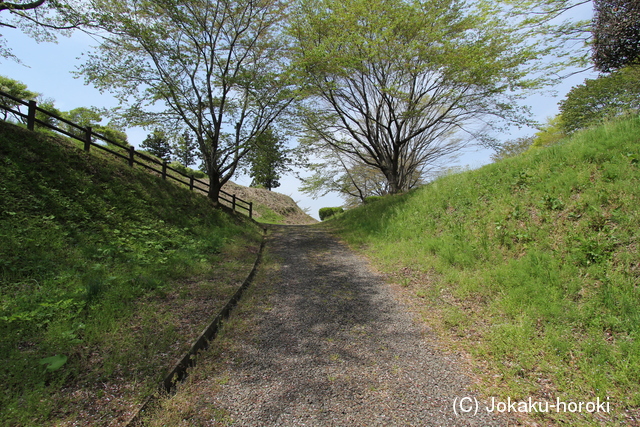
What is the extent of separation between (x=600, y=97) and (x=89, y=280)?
21.8 m

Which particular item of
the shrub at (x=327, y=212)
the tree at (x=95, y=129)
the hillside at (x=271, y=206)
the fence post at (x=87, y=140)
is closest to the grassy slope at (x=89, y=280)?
the fence post at (x=87, y=140)

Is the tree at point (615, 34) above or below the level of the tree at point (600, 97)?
below

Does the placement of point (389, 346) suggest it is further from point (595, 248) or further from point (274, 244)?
point (274, 244)

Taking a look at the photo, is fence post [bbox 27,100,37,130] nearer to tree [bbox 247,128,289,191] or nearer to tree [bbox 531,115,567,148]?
tree [bbox 247,128,289,191]

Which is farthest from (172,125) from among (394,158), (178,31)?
(394,158)

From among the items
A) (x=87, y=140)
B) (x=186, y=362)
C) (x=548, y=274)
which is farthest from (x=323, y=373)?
(x=87, y=140)

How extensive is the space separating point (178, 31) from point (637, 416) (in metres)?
15.6

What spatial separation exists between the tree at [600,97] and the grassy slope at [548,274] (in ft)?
25.0

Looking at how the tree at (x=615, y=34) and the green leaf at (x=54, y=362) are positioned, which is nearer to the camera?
the green leaf at (x=54, y=362)

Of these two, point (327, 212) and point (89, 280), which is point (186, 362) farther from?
point (327, 212)

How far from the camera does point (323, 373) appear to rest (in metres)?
2.93

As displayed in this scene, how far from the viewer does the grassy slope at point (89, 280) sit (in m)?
2.47

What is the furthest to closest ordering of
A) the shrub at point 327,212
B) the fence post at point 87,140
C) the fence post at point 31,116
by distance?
the shrub at point 327,212
the fence post at point 87,140
the fence post at point 31,116

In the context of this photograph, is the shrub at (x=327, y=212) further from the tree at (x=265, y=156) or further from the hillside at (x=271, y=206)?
the tree at (x=265, y=156)
